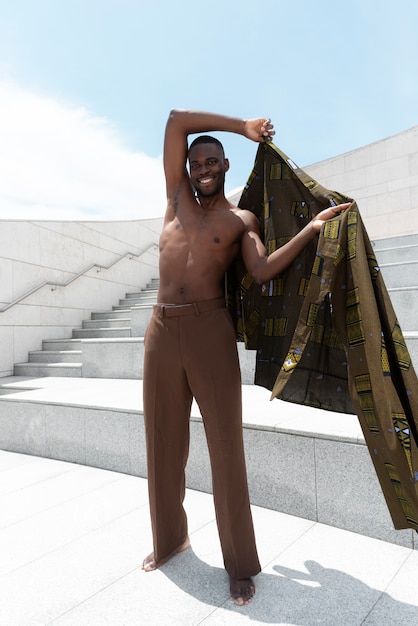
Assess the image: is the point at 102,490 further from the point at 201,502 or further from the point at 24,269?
the point at 24,269

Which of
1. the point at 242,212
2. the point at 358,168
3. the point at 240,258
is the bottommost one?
the point at 240,258

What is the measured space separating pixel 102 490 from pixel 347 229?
265cm

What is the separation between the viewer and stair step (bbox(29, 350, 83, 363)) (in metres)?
6.29

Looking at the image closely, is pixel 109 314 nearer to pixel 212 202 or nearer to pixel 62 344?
pixel 62 344

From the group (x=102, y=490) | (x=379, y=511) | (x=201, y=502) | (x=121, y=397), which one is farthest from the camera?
(x=121, y=397)

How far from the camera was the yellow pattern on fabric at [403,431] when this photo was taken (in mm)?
1466

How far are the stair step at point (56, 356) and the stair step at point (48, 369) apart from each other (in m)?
0.26

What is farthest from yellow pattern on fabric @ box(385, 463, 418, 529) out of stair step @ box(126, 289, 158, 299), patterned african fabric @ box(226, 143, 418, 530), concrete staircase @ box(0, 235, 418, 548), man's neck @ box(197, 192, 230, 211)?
stair step @ box(126, 289, 158, 299)

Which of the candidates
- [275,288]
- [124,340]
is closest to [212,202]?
[275,288]

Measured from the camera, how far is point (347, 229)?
1596 mm

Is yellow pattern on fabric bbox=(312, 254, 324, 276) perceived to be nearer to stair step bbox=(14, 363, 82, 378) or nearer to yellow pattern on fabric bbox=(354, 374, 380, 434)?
yellow pattern on fabric bbox=(354, 374, 380, 434)

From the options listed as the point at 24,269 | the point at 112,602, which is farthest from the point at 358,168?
the point at 112,602

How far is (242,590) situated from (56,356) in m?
5.23

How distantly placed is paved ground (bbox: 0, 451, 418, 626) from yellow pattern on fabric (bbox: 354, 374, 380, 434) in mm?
840
